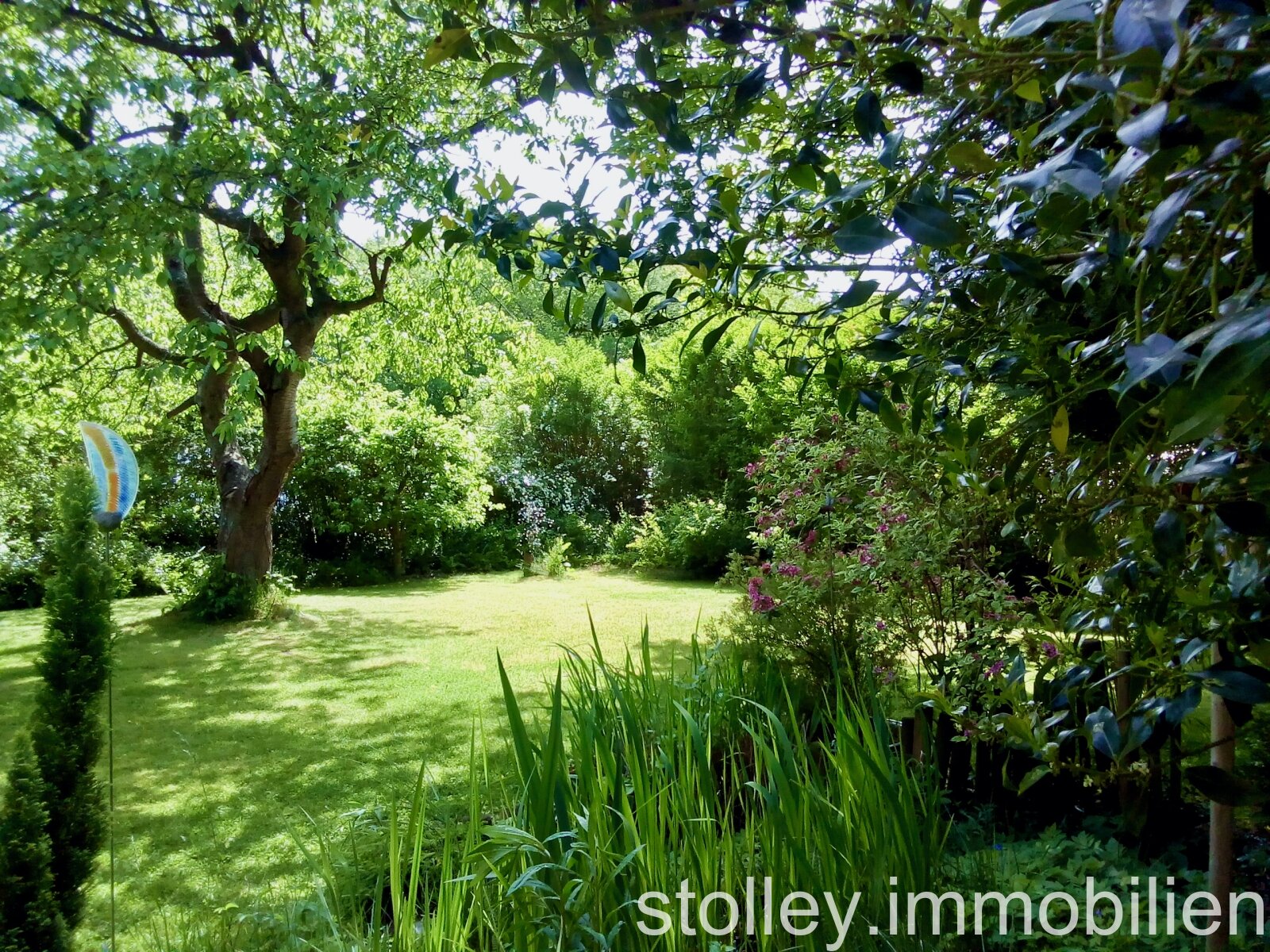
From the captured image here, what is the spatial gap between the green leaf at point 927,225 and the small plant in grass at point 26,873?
2.69 meters

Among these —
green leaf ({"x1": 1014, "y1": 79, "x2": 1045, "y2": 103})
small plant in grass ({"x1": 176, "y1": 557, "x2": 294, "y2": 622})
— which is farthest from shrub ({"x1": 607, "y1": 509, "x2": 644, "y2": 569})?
green leaf ({"x1": 1014, "y1": 79, "x2": 1045, "y2": 103})

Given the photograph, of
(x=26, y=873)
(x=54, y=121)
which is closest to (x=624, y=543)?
(x=54, y=121)

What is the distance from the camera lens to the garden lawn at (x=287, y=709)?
10.8 ft

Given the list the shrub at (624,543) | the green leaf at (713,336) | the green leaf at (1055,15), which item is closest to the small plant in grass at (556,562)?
the shrub at (624,543)

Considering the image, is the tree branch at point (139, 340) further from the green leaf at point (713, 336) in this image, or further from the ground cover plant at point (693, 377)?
the green leaf at point (713, 336)

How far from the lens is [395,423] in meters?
11.1

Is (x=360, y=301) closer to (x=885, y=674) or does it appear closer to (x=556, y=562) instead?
(x=556, y=562)

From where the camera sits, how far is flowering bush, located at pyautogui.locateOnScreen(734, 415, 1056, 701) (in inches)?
118

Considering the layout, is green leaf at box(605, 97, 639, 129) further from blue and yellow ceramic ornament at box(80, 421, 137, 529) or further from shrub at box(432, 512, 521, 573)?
shrub at box(432, 512, 521, 573)

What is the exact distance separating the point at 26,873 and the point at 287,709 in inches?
128

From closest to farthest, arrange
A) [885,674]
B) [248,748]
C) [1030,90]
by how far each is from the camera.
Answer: [1030,90] → [885,674] → [248,748]

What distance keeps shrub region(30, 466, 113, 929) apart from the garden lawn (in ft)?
1.04

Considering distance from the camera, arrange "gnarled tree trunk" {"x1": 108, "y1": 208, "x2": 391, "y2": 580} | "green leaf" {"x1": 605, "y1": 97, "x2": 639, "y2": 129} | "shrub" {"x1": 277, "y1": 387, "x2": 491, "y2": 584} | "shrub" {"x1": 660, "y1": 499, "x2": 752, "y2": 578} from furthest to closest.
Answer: "shrub" {"x1": 277, "y1": 387, "x2": 491, "y2": 584}, "shrub" {"x1": 660, "y1": 499, "x2": 752, "y2": 578}, "gnarled tree trunk" {"x1": 108, "y1": 208, "x2": 391, "y2": 580}, "green leaf" {"x1": 605, "y1": 97, "x2": 639, "y2": 129}

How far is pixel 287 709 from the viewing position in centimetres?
543
